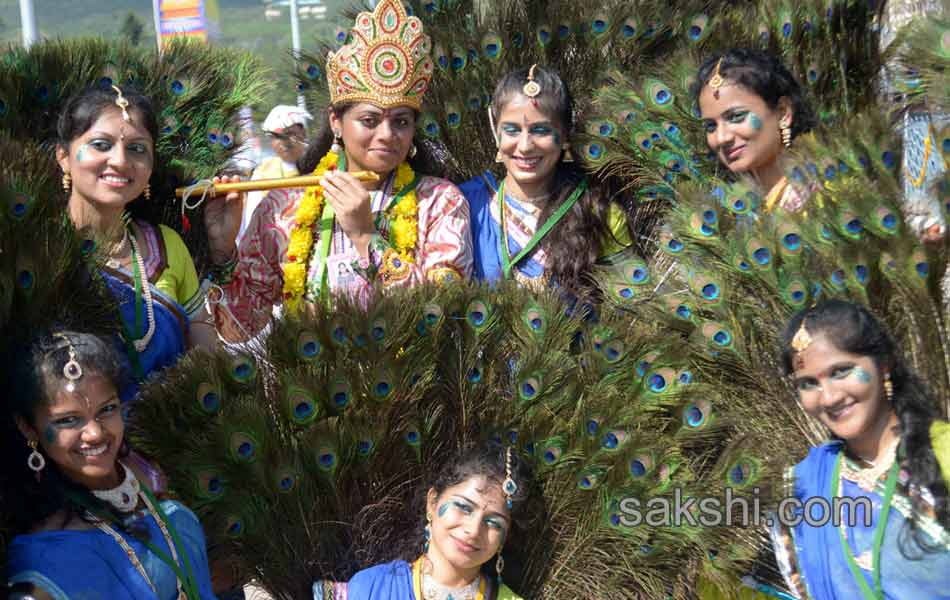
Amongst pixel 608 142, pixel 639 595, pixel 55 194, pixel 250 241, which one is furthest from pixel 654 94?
pixel 55 194

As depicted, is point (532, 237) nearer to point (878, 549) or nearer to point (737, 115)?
point (737, 115)

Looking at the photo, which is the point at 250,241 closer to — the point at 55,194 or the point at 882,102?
the point at 55,194

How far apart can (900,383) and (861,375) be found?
0.13 metres

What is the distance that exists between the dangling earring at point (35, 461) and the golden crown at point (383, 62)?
4.83 feet

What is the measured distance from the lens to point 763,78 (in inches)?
144

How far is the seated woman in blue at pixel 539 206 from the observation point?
371 centimetres

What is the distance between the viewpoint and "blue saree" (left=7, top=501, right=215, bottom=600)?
8.39ft

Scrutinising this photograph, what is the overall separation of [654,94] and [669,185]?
0.33 meters

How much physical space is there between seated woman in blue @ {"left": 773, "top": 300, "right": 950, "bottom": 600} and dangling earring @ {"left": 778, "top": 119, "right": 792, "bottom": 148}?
833 millimetres

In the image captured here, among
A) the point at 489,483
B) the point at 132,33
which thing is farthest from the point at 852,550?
the point at 132,33

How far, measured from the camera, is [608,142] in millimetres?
3982

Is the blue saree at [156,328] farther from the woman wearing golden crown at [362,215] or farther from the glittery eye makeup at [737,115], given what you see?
the glittery eye makeup at [737,115]

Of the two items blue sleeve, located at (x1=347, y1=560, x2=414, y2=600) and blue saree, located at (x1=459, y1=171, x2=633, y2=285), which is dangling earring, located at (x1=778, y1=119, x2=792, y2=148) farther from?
blue sleeve, located at (x1=347, y1=560, x2=414, y2=600)

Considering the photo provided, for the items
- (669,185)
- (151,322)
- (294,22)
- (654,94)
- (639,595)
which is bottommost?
(639,595)
